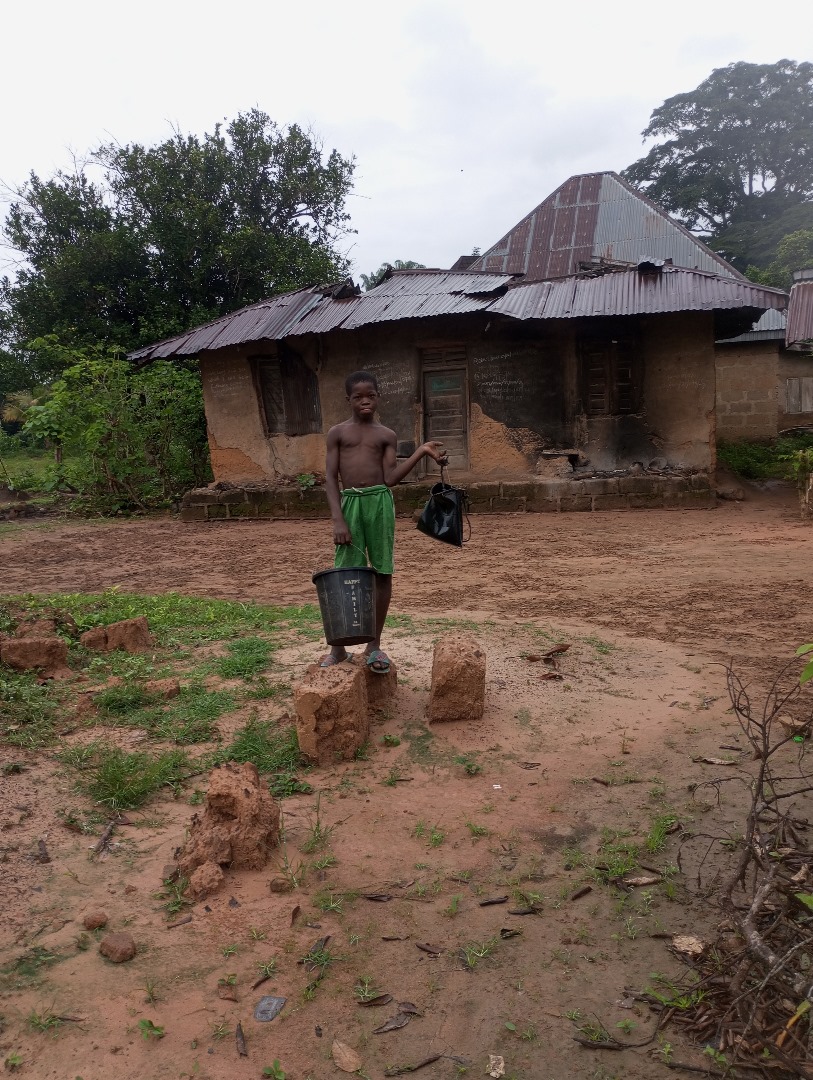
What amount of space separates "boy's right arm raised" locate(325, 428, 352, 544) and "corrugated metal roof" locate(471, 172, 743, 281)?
1464cm

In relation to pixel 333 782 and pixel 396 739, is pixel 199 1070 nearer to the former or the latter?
pixel 333 782

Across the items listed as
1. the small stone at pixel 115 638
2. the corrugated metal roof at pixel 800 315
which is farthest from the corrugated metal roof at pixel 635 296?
the small stone at pixel 115 638

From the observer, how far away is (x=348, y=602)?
12.8 feet

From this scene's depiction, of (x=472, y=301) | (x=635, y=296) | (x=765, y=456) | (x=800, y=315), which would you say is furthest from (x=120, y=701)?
(x=765, y=456)

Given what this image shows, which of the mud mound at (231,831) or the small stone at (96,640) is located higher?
the small stone at (96,640)

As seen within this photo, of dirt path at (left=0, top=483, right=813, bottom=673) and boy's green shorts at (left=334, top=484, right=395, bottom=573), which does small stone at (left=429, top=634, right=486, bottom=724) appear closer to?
boy's green shorts at (left=334, top=484, right=395, bottom=573)

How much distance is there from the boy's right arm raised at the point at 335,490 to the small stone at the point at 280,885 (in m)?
1.88

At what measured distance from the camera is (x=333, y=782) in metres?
3.41

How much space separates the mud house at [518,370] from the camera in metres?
11.8

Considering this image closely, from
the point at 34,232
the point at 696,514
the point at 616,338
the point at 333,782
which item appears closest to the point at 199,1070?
the point at 333,782

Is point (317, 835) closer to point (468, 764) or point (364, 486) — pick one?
point (468, 764)

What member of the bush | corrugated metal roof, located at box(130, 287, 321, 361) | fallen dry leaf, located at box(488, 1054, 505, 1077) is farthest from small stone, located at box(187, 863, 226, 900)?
the bush

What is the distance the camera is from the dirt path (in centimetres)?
590

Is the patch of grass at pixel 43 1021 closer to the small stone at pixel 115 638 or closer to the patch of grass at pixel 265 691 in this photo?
the patch of grass at pixel 265 691
